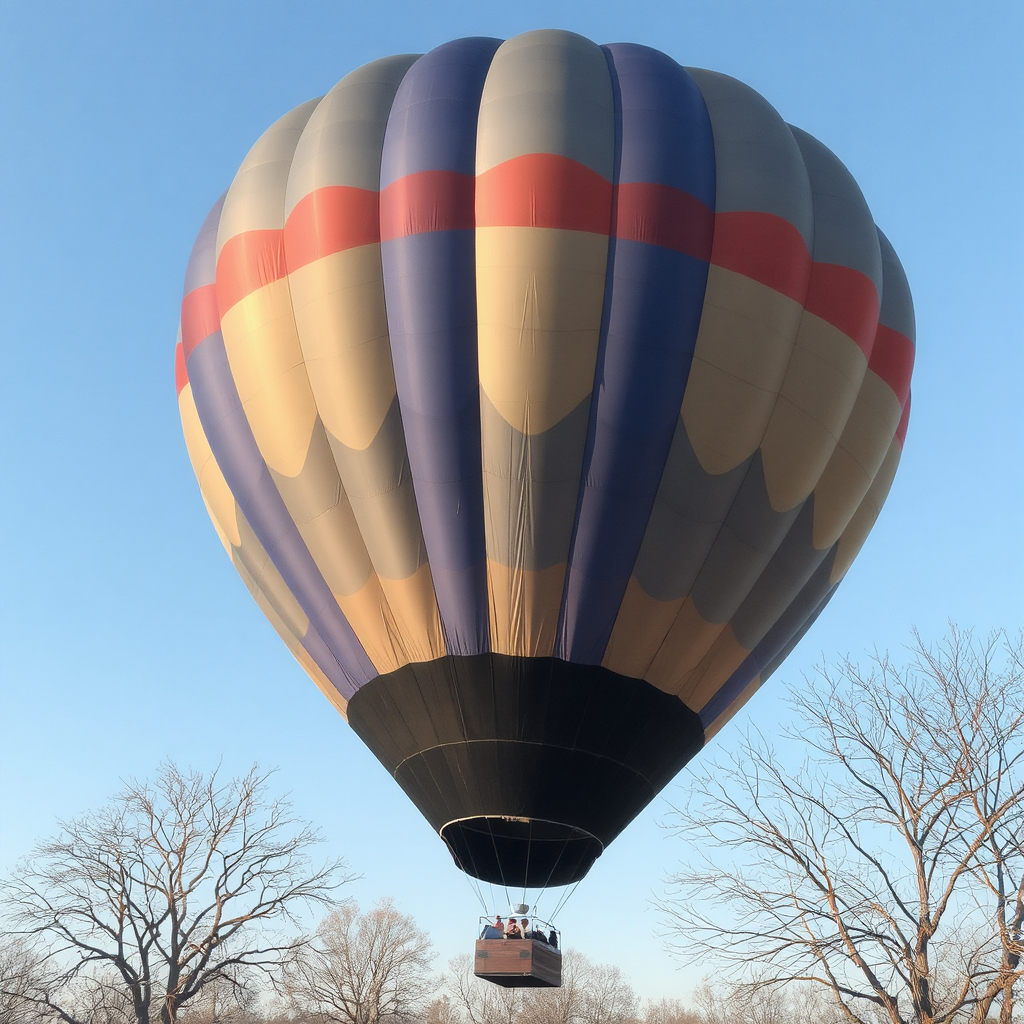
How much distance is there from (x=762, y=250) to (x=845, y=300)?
1.13 metres

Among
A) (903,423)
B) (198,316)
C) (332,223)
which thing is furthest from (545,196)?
(903,423)

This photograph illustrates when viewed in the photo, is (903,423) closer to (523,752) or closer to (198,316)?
(523,752)

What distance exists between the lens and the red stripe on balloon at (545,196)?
32.5ft

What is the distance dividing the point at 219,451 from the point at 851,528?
6.73m

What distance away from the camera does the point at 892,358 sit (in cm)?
1162

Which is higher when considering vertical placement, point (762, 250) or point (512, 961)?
point (762, 250)

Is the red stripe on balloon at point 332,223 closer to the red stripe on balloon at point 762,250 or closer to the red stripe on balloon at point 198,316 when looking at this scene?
the red stripe on balloon at point 198,316

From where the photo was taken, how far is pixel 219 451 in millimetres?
11711

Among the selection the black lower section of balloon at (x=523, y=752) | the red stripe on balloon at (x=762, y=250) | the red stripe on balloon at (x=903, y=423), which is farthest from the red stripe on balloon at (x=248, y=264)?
the red stripe on balloon at (x=903, y=423)

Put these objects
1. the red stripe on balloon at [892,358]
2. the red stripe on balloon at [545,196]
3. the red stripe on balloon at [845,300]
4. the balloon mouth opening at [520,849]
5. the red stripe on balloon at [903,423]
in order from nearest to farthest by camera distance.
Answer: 1. the red stripe on balloon at [545,196]
2. the balloon mouth opening at [520,849]
3. the red stripe on balloon at [845,300]
4. the red stripe on balloon at [892,358]
5. the red stripe on balloon at [903,423]

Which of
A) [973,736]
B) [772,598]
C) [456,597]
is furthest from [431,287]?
[973,736]

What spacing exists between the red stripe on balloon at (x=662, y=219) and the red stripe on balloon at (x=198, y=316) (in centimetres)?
430

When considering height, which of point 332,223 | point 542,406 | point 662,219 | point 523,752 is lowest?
point 523,752

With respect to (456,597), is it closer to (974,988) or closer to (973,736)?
(973,736)
